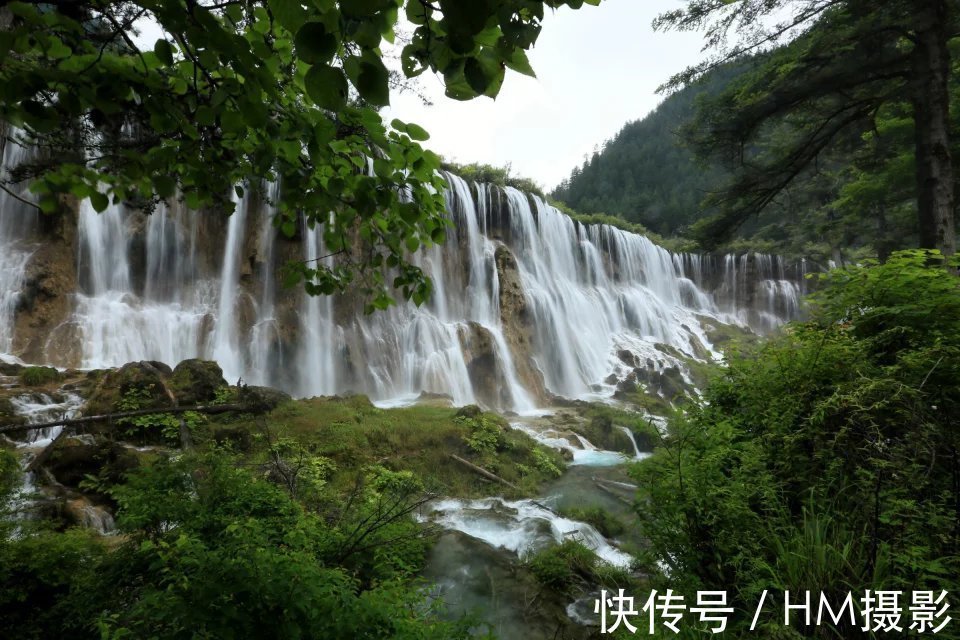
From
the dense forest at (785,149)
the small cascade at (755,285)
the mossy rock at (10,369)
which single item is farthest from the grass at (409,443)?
the small cascade at (755,285)

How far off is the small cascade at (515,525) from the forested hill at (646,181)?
4773 centimetres

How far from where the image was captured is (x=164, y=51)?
4.16 ft

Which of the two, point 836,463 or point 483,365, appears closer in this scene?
point 836,463

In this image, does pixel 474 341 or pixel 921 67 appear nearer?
pixel 921 67

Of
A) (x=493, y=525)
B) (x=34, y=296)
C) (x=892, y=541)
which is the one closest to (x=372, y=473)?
(x=493, y=525)

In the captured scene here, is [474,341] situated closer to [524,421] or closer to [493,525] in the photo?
[524,421]

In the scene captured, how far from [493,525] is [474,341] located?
1170cm

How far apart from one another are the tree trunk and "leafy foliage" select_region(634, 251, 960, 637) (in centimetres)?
441

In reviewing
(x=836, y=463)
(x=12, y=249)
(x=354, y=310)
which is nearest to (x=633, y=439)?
(x=354, y=310)

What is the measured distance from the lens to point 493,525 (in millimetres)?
6961

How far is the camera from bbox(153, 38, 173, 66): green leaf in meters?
1.23

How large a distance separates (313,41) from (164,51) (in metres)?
0.67

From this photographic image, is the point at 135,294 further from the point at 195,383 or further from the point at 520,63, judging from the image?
the point at 520,63

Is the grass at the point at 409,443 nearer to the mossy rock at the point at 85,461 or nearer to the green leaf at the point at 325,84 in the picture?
the mossy rock at the point at 85,461
